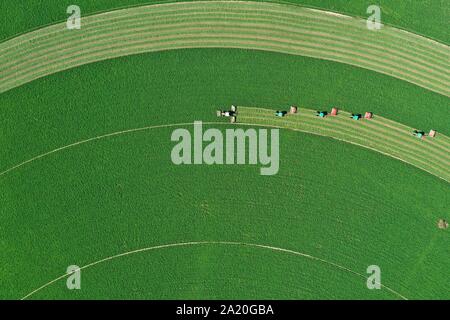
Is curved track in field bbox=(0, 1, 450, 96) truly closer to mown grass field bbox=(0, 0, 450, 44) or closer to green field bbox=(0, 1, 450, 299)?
mown grass field bbox=(0, 0, 450, 44)

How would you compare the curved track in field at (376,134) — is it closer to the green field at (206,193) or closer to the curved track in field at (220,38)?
the green field at (206,193)

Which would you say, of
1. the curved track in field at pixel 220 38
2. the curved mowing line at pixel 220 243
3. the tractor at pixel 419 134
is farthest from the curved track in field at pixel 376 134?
the curved mowing line at pixel 220 243

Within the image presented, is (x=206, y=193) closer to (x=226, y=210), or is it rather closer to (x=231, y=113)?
(x=226, y=210)

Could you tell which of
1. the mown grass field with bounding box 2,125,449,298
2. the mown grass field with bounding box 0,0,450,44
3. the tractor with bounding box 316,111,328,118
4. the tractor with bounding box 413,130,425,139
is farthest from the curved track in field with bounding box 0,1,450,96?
the mown grass field with bounding box 2,125,449,298

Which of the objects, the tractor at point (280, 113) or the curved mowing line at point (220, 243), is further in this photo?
the curved mowing line at point (220, 243)
